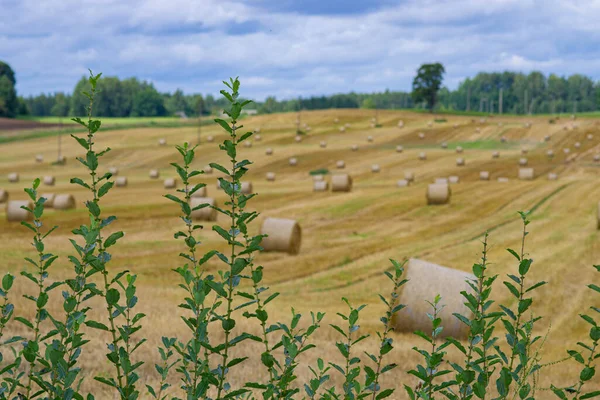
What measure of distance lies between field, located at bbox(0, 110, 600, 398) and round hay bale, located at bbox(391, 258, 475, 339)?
763mm

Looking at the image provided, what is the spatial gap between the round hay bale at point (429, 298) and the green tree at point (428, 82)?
4002 inches

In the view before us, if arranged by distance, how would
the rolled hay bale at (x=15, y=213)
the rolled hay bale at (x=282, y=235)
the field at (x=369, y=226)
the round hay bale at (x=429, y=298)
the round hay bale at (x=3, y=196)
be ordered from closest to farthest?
1. the round hay bale at (x=429, y=298)
2. the field at (x=369, y=226)
3. the rolled hay bale at (x=282, y=235)
4. the rolled hay bale at (x=15, y=213)
5. the round hay bale at (x=3, y=196)

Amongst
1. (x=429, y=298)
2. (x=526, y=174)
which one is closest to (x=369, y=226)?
(x=429, y=298)

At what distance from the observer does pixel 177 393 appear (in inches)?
253

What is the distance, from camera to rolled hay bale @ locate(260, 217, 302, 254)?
23188 millimetres

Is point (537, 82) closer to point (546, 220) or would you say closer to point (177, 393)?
point (546, 220)

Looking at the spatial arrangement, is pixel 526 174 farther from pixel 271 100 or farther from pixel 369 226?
pixel 271 100

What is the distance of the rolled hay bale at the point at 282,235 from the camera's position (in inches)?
913

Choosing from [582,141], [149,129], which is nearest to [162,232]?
[582,141]

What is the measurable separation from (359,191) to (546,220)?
481 inches

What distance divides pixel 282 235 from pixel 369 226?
653 cm

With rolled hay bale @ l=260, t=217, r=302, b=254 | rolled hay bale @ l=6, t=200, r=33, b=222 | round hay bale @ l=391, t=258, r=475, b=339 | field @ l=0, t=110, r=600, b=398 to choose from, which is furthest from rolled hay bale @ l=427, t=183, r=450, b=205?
round hay bale @ l=391, t=258, r=475, b=339

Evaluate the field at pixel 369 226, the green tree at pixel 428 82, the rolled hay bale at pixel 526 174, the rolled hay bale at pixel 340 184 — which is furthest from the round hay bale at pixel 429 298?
the green tree at pixel 428 82

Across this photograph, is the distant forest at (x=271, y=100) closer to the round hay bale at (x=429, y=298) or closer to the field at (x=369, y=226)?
the field at (x=369, y=226)
